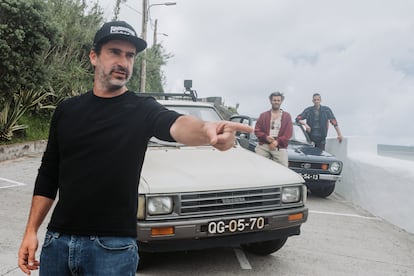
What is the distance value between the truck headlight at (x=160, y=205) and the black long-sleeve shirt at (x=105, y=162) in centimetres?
142

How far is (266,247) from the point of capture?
400 cm

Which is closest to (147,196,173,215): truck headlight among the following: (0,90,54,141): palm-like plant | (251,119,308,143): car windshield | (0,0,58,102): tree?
(251,119,308,143): car windshield

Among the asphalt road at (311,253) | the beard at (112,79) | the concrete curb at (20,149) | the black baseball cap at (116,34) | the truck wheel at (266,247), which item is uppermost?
the black baseball cap at (116,34)

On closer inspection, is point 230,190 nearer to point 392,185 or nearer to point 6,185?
point 392,185

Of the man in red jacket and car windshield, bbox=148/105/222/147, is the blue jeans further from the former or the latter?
the man in red jacket

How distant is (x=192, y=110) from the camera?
16.2 feet

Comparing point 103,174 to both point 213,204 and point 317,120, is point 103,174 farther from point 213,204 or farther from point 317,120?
point 317,120

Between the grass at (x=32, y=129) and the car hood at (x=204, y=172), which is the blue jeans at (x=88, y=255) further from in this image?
the grass at (x=32, y=129)

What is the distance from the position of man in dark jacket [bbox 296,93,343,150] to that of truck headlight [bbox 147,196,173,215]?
225 inches

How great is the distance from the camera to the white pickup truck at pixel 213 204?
3.07 meters

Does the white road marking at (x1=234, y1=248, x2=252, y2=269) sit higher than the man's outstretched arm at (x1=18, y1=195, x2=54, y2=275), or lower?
lower

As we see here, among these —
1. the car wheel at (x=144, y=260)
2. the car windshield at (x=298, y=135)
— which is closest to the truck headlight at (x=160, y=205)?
the car wheel at (x=144, y=260)

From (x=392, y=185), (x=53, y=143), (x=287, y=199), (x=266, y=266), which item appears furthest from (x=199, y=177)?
(x=392, y=185)

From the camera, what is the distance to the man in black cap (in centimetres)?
157
